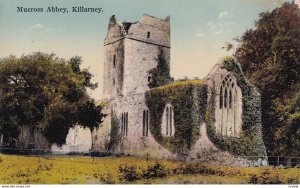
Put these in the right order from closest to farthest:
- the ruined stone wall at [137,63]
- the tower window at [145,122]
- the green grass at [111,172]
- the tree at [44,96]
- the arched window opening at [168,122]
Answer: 1. the green grass at [111,172]
2. the tree at [44,96]
3. the arched window opening at [168,122]
4. the tower window at [145,122]
5. the ruined stone wall at [137,63]

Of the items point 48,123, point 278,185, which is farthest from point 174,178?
point 48,123

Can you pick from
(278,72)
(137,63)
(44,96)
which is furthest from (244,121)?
(44,96)

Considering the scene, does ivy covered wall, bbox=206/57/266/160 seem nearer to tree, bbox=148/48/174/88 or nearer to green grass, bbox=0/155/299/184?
green grass, bbox=0/155/299/184

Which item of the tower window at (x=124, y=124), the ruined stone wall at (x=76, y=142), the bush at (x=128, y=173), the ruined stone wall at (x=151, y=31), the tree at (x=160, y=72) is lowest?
the bush at (x=128, y=173)

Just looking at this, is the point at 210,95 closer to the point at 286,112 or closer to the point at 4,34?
the point at 286,112

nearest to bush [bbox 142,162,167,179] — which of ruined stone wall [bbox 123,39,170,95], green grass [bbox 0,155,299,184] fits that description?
green grass [bbox 0,155,299,184]

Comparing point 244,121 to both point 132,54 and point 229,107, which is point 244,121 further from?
point 132,54

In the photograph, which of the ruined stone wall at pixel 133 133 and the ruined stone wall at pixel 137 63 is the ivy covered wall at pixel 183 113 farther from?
the ruined stone wall at pixel 137 63

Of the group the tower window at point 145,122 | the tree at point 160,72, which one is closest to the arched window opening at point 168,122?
the tower window at point 145,122
